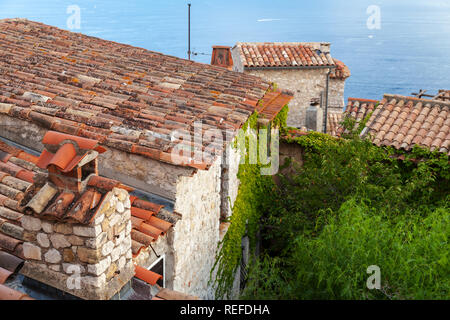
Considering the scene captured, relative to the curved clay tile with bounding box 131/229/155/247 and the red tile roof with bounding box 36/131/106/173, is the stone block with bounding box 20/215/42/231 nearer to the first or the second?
the red tile roof with bounding box 36/131/106/173

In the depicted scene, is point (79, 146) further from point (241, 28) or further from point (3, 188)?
point (241, 28)

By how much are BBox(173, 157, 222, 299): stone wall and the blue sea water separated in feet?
159

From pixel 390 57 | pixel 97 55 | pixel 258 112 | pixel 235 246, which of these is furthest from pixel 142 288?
pixel 390 57

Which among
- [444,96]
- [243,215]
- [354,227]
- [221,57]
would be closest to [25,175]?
[354,227]

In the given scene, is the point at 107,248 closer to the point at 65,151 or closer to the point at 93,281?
the point at 93,281

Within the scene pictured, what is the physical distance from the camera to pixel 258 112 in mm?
9250

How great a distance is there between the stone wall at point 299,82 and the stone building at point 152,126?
1111 centimetres

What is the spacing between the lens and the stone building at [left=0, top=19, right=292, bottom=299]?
5918mm

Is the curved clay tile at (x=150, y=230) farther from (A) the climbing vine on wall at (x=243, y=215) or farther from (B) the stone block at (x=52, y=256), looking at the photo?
(A) the climbing vine on wall at (x=243, y=215)

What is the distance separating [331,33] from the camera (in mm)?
128375

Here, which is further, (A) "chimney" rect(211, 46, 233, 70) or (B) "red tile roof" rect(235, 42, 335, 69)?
(B) "red tile roof" rect(235, 42, 335, 69)

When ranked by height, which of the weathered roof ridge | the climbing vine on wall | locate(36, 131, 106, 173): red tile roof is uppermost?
locate(36, 131, 106, 173): red tile roof

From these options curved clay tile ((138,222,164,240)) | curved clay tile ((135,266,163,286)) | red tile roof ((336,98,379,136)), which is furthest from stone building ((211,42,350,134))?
curved clay tile ((135,266,163,286))

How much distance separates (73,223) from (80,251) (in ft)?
0.87
